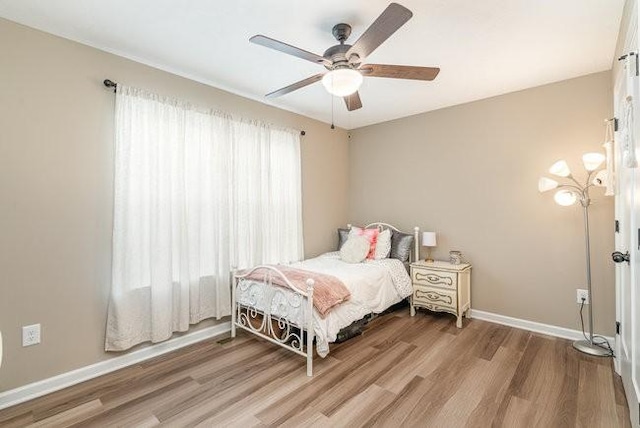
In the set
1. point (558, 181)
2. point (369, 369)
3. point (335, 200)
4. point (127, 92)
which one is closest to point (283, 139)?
point (335, 200)

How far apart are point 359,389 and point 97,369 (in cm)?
208

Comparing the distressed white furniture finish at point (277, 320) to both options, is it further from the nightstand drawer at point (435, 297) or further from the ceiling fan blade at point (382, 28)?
the ceiling fan blade at point (382, 28)

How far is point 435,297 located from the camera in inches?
139

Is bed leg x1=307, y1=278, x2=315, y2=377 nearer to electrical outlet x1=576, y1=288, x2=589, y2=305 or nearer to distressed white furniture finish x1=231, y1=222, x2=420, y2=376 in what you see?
distressed white furniture finish x1=231, y1=222, x2=420, y2=376

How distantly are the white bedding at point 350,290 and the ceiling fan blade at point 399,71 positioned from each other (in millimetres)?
1824

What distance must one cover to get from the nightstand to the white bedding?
16cm

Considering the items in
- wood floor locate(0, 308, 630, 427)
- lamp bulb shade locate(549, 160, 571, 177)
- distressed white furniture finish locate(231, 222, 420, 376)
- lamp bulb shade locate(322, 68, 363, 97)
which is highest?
lamp bulb shade locate(322, 68, 363, 97)

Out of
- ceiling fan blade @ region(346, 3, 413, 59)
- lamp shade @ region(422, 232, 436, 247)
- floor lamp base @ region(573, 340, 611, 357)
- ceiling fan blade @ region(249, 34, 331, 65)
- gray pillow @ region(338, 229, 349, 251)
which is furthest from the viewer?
gray pillow @ region(338, 229, 349, 251)

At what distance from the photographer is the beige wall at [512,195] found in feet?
9.81

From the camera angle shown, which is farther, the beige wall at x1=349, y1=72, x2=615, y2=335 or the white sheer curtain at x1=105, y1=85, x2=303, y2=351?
the beige wall at x1=349, y1=72, x2=615, y2=335

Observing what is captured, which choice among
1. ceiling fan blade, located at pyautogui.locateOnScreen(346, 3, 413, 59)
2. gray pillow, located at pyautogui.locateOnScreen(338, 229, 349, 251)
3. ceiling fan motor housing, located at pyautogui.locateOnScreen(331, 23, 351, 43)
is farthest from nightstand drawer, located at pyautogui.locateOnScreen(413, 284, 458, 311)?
ceiling fan motor housing, located at pyautogui.locateOnScreen(331, 23, 351, 43)

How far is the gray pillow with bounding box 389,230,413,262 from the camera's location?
3.95 m

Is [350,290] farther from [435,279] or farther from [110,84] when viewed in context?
[110,84]

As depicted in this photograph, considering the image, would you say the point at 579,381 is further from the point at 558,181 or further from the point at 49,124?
the point at 49,124
